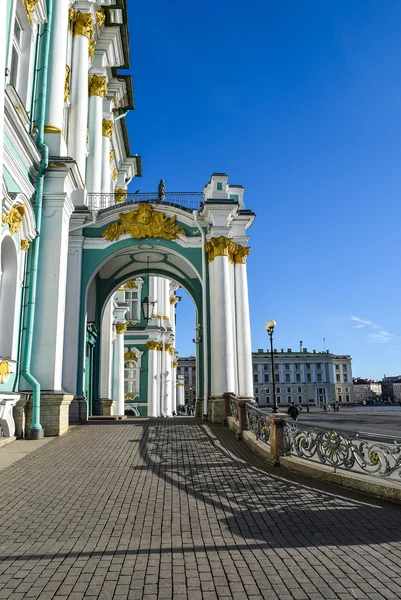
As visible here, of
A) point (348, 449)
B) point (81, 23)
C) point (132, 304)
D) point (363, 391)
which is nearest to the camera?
point (348, 449)

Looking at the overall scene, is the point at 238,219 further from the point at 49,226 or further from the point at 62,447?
the point at 62,447

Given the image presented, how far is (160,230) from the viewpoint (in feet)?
59.7

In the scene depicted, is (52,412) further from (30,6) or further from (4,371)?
(30,6)

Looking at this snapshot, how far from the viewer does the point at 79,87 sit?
17.8m

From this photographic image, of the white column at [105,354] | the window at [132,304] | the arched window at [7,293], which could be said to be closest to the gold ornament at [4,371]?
the arched window at [7,293]

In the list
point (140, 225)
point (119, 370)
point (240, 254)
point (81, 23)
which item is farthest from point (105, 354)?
point (81, 23)

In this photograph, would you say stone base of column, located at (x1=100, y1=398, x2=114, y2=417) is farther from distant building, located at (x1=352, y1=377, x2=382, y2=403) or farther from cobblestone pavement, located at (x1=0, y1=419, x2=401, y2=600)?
distant building, located at (x1=352, y1=377, x2=382, y2=403)

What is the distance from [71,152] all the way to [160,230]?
14.6 feet

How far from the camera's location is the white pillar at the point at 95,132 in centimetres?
2127

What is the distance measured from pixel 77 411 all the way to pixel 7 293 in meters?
5.66

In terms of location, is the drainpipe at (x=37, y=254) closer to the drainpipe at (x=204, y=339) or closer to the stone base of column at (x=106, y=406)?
the drainpipe at (x=204, y=339)

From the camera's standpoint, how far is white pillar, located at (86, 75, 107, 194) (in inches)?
837

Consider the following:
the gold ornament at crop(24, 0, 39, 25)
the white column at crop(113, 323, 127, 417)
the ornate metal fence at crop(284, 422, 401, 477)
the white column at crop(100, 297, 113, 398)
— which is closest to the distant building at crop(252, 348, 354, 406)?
the white column at crop(113, 323, 127, 417)

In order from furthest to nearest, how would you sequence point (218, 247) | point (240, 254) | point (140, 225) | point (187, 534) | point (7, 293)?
point (240, 254), point (140, 225), point (218, 247), point (7, 293), point (187, 534)
